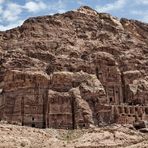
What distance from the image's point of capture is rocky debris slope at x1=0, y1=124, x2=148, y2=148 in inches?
2507

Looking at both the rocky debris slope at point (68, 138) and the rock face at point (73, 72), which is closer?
the rocky debris slope at point (68, 138)

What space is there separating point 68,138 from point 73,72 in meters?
22.4

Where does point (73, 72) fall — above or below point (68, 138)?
above

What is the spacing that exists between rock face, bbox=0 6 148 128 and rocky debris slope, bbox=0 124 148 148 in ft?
35.2

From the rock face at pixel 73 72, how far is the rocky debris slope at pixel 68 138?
35.2 feet

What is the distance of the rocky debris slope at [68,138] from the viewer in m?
63.7

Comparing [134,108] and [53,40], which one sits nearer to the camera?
[134,108]

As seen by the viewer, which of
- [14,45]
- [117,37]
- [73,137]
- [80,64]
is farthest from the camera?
[117,37]

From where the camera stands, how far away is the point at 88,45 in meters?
104

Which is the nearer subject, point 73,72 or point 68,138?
point 68,138

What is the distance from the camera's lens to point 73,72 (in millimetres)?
92188

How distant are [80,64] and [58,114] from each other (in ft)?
45.8

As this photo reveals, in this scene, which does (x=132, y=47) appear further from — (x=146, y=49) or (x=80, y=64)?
(x=80, y=64)

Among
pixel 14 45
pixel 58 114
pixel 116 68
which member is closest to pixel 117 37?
pixel 116 68
